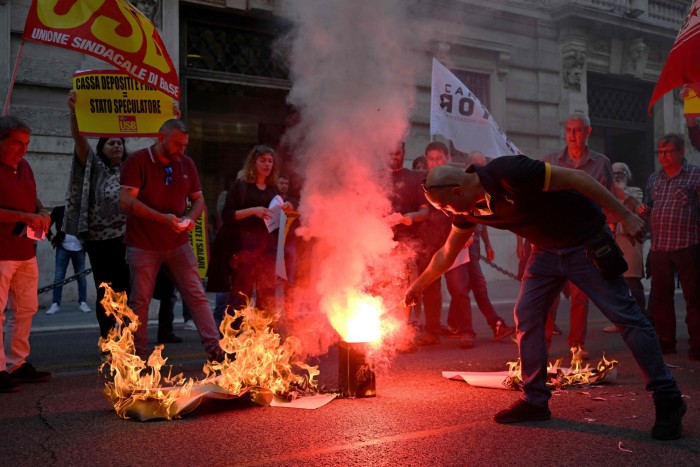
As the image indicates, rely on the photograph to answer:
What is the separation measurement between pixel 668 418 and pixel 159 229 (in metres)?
3.63

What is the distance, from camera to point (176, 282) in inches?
212

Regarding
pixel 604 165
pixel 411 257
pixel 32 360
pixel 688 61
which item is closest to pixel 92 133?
pixel 32 360

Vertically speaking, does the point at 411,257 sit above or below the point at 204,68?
below

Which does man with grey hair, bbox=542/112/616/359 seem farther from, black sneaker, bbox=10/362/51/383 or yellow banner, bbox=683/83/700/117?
black sneaker, bbox=10/362/51/383

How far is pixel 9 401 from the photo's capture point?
4.30 m

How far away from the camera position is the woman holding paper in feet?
20.4

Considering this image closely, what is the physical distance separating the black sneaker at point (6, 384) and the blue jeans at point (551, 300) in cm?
326

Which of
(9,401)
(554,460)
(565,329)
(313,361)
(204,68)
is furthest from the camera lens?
(204,68)

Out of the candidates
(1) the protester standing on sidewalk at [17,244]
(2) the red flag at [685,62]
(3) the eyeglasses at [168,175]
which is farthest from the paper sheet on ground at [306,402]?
(2) the red flag at [685,62]

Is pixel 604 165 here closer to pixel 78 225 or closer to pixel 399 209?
pixel 399 209

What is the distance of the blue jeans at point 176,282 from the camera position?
518 cm

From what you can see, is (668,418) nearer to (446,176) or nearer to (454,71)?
(446,176)

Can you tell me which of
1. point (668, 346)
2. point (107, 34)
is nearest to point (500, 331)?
point (668, 346)

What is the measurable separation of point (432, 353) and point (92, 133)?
3429mm
